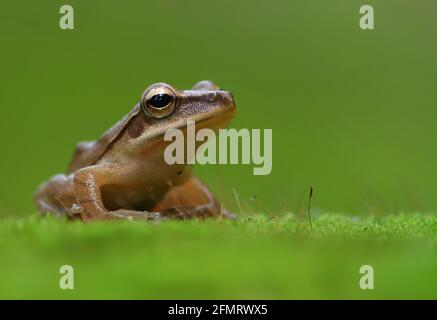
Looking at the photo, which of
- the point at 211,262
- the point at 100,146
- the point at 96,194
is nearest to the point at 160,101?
the point at 100,146

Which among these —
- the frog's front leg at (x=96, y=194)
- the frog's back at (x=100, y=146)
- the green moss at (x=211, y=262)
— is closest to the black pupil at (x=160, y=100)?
the frog's back at (x=100, y=146)

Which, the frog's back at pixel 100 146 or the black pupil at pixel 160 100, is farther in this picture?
the frog's back at pixel 100 146

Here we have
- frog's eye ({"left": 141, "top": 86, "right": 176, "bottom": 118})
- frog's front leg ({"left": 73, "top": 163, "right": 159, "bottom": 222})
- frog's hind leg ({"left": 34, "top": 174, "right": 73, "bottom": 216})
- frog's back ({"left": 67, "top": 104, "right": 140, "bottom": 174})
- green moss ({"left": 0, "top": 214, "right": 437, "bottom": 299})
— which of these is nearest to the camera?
green moss ({"left": 0, "top": 214, "right": 437, "bottom": 299})

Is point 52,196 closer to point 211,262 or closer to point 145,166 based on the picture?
point 145,166

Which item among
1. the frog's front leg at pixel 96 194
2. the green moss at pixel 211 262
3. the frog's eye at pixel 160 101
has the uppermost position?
the frog's eye at pixel 160 101

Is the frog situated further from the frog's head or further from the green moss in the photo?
the green moss

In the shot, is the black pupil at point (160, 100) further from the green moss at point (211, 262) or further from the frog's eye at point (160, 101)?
the green moss at point (211, 262)

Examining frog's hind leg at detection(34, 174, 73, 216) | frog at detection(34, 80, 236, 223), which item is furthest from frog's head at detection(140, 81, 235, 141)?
frog's hind leg at detection(34, 174, 73, 216)

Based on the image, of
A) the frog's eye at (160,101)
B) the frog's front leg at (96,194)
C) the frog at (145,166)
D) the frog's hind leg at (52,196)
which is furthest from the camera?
the frog's hind leg at (52,196)
